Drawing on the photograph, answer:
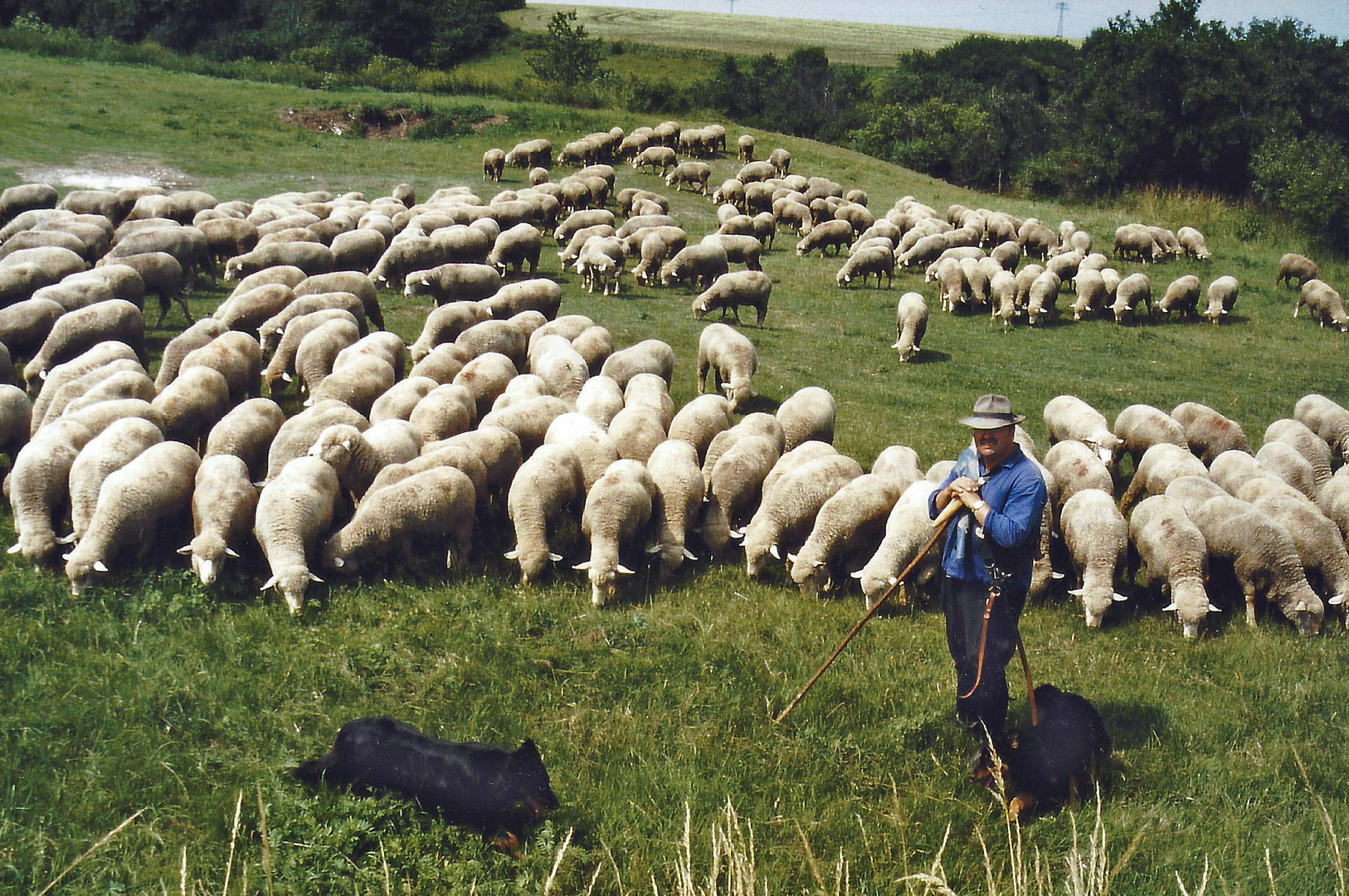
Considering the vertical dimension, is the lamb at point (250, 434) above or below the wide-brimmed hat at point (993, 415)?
below

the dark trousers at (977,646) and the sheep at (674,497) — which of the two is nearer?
the dark trousers at (977,646)

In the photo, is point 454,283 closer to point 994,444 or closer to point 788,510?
point 788,510

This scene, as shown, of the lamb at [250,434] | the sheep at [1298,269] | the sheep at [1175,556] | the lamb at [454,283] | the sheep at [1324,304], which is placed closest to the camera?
the sheep at [1175,556]

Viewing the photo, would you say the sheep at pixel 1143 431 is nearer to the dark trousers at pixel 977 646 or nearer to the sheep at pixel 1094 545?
the sheep at pixel 1094 545

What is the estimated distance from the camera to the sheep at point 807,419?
1141cm

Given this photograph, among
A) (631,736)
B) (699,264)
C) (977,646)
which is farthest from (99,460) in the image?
(699,264)

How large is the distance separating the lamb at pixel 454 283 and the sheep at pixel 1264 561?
12730 mm

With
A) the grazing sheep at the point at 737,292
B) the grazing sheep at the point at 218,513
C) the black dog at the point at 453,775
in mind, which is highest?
the grazing sheep at the point at 737,292

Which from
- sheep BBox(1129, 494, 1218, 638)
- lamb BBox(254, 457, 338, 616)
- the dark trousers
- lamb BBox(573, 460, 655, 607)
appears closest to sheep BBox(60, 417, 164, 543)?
lamb BBox(254, 457, 338, 616)

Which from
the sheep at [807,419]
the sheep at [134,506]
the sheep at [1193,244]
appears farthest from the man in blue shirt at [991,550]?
the sheep at [1193,244]

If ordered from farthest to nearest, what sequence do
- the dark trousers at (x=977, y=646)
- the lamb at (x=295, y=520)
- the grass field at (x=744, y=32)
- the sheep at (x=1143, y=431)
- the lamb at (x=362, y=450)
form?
the grass field at (x=744, y=32) < the sheep at (x=1143, y=431) < the lamb at (x=362, y=450) < the lamb at (x=295, y=520) < the dark trousers at (x=977, y=646)

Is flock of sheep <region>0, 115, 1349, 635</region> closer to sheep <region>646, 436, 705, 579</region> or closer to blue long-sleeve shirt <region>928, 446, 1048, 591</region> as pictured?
sheep <region>646, 436, 705, 579</region>

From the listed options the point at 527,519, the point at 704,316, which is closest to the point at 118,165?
the point at 704,316

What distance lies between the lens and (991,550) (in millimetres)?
5684
